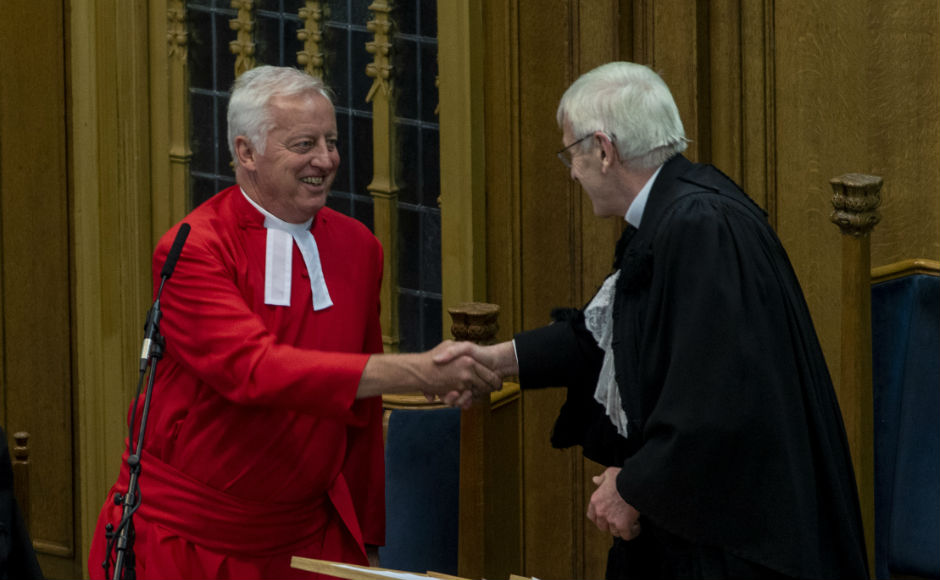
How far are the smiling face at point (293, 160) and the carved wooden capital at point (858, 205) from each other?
137 centimetres

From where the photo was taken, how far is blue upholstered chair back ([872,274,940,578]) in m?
4.72

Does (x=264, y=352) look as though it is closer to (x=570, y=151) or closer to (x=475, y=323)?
(x=475, y=323)

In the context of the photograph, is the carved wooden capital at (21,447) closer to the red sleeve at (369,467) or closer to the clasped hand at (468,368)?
the red sleeve at (369,467)

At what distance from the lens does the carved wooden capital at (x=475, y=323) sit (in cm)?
418

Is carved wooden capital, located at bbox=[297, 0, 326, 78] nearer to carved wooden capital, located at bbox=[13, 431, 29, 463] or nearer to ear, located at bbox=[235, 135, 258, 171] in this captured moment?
carved wooden capital, located at bbox=[13, 431, 29, 463]

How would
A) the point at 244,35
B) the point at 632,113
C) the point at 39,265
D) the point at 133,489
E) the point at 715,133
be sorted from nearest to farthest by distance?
the point at 133,489 → the point at 632,113 → the point at 715,133 → the point at 244,35 → the point at 39,265

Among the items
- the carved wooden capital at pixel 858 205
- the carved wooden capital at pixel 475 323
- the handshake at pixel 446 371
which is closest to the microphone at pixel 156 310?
the handshake at pixel 446 371

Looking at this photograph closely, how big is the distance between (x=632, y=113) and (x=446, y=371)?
0.78 meters

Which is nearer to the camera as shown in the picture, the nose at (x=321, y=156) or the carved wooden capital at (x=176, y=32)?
the nose at (x=321, y=156)

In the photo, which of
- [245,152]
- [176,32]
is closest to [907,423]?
[245,152]

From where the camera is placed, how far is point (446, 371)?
402 cm

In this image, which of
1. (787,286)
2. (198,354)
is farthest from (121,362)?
(787,286)

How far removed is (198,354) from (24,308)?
101 inches

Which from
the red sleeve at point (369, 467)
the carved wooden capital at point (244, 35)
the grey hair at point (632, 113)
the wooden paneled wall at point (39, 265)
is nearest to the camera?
the grey hair at point (632, 113)
